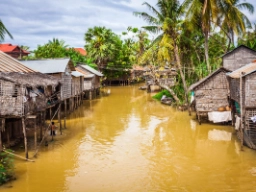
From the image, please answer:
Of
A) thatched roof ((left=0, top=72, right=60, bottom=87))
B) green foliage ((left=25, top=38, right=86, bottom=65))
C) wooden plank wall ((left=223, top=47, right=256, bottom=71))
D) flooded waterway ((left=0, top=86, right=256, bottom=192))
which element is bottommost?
flooded waterway ((left=0, top=86, right=256, bottom=192))

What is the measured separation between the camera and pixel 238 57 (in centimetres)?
1928

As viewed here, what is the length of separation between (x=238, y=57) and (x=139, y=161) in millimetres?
11428

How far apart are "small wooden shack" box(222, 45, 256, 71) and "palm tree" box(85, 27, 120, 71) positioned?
954 inches

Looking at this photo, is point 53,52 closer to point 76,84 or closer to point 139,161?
point 76,84

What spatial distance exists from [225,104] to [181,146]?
5.08 meters

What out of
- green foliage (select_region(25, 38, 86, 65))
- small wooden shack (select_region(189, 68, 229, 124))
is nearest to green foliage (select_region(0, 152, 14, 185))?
small wooden shack (select_region(189, 68, 229, 124))

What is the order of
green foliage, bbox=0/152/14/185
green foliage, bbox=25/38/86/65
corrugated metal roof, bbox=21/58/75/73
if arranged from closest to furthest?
green foliage, bbox=0/152/14/185
corrugated metal roof, bbox=21/58/75/73
green foliage, bbox=25/38/86/65

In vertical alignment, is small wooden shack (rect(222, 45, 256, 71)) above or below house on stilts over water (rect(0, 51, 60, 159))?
above

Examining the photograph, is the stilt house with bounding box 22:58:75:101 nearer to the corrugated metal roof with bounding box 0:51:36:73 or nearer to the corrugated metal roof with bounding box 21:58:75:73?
the corrugated metal roof with bounding box 21:58:75:73

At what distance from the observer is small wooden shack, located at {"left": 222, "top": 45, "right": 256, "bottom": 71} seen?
19.1m

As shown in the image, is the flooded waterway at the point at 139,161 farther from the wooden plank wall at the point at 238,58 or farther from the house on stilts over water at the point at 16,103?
the wooden plank wall at the point at 238,58

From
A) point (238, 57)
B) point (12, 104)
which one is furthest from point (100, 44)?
point (12, 104)

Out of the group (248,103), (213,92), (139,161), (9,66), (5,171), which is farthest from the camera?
(213,92)

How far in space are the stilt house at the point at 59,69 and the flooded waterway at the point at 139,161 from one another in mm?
2676
